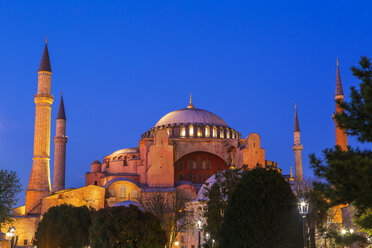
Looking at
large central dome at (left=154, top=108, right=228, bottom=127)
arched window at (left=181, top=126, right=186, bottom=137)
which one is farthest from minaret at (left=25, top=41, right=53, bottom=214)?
large central dome at (left=154, top=108, right=228, bottom=127)

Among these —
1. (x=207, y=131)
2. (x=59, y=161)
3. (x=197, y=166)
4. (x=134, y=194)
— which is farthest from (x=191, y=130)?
(x=59, y=161)

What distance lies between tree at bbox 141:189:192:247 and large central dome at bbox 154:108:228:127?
997cm

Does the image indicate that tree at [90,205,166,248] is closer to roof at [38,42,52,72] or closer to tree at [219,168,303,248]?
tree at [219,168,303,248]

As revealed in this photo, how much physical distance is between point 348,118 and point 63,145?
1624 inches

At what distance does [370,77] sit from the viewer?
11.0 m

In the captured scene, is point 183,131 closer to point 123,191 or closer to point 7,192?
point 123,191

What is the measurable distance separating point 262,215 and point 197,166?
35.3 m

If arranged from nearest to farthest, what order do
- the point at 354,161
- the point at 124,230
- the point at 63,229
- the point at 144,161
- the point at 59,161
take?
the point at 354,161 → the point at 124,230 → the point at 63,229 → the point at 144,161 → the point at 59,161

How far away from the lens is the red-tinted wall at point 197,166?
49.0m

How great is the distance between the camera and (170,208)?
39.7 meters

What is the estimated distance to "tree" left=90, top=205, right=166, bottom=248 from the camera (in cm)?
2131

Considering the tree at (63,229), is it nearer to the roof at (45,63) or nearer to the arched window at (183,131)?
the roof at (45,63)

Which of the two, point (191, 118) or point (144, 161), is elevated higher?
point (191, 118)

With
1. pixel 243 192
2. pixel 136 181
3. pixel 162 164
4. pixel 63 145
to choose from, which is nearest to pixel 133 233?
pixel 243 192
